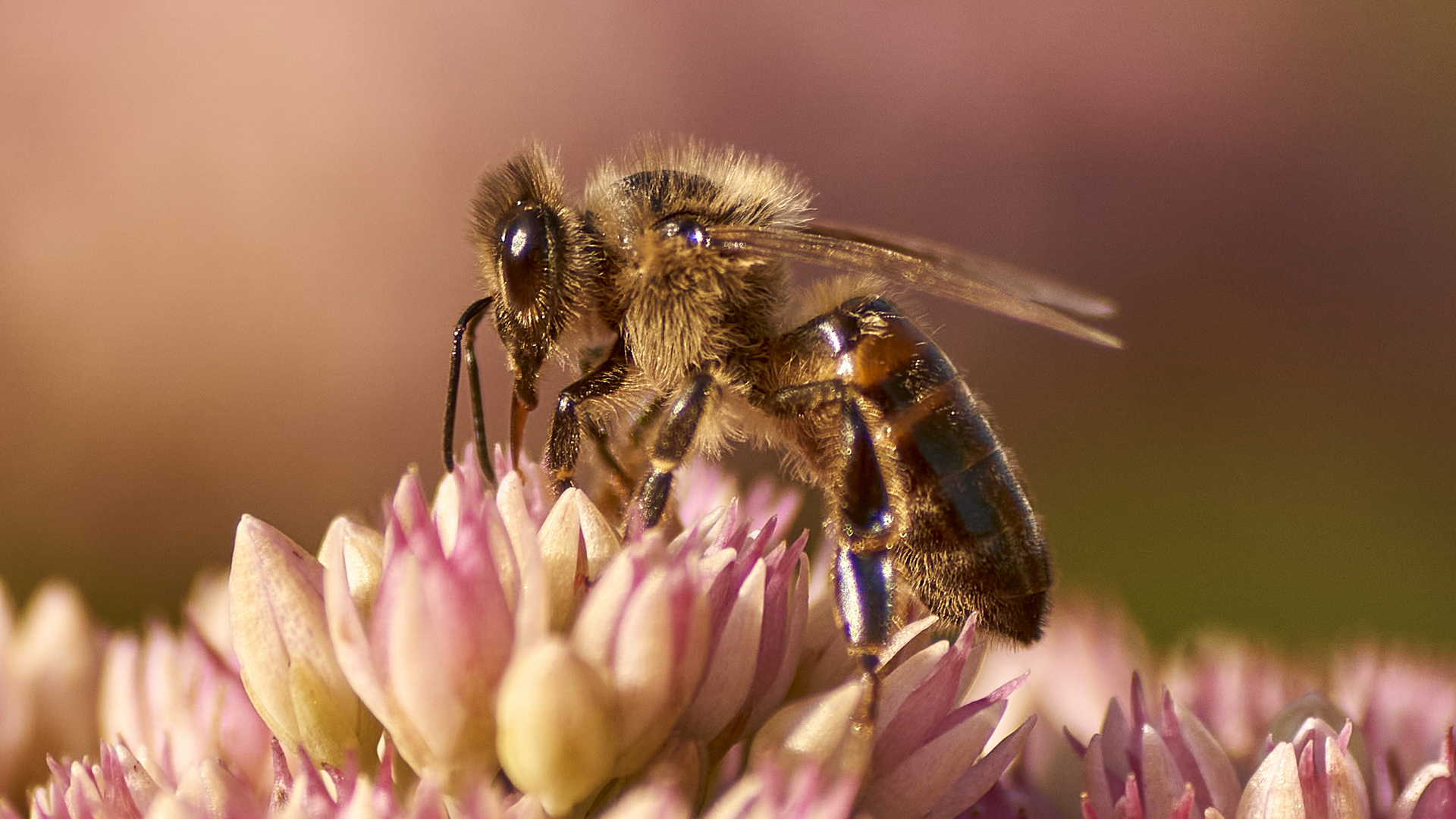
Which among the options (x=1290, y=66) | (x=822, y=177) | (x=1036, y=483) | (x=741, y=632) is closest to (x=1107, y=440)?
(x=1036, y=483)

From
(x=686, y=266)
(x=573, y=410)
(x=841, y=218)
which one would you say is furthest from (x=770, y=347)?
(x=841, y=218)

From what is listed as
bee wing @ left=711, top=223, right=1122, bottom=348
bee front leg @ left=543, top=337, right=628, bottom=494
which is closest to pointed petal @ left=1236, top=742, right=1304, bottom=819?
bee wing @ left=711, top=223, right=1122, bottom=348

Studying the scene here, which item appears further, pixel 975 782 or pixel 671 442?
pixel 671 442

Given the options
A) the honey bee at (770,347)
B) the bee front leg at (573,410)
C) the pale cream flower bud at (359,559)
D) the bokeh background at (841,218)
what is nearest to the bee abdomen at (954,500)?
the honey bee at (770,347)

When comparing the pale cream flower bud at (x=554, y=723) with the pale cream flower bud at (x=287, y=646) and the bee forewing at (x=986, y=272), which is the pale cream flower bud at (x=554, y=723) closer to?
the pale cream flower bud at (x=287, y=646)

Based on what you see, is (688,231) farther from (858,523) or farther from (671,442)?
(858,523)

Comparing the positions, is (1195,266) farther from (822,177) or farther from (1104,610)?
(1104,610)
